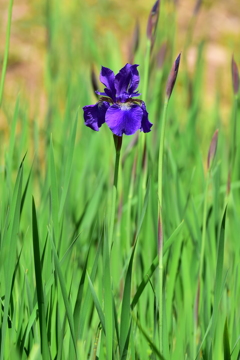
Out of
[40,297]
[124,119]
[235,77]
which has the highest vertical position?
[235,77]

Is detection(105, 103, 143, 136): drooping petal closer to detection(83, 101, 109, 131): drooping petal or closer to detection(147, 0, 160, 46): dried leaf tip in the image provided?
detection(83, 101, 109, 131): drooping petal

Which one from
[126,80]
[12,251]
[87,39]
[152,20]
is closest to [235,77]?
[152,20]

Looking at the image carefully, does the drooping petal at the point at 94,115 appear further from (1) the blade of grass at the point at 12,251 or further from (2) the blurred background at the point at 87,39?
(2) the blurred background at the point at 87,39

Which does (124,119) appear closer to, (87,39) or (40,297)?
(40,297)

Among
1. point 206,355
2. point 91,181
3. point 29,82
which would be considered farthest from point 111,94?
point 29,82

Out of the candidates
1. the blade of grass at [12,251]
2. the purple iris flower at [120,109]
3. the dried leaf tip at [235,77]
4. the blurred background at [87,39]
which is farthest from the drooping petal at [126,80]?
the blurred background at [87,39]

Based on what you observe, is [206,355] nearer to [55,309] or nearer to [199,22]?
[55,309]

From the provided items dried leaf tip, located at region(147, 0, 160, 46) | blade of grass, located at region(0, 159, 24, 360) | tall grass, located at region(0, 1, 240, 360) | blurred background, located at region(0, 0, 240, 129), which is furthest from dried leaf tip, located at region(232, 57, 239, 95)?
blurred background, located at region(0, 0, 240, 129)
